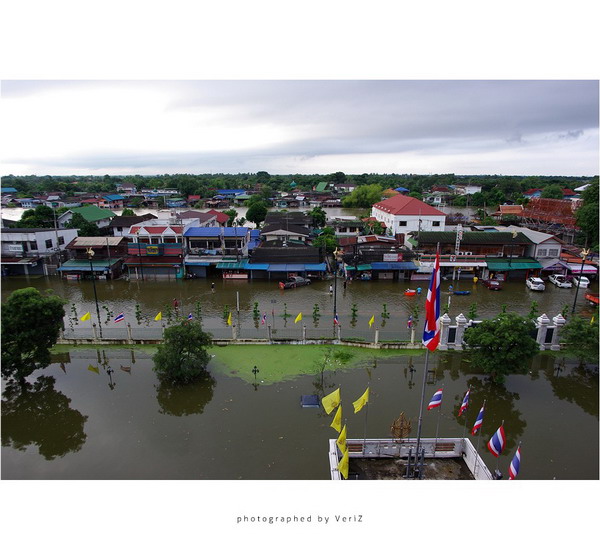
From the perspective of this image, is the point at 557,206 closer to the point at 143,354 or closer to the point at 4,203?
the point at 143,354

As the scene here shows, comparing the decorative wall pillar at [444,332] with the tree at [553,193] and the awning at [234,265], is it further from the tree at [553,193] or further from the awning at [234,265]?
the tree at [553,193]

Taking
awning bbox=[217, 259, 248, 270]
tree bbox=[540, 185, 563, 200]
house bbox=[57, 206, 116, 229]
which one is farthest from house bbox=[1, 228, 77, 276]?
tree bbox=[540, 185, 563, 200]

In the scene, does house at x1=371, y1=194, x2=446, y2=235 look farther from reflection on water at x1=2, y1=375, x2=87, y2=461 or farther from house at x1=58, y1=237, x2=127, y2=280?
reflection on water at x1=2, y1=375, x2=87, y2=461

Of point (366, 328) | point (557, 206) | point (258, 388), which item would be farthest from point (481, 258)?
point (557, 206)

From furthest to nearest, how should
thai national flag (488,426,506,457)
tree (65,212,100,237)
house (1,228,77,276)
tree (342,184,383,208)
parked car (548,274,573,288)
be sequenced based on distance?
tree (342,184,383,208) → tree (65,212,100,237) → house (1,228,77,276) → parked car (548,274,573,288) → thai national flag (488,426,506,457)

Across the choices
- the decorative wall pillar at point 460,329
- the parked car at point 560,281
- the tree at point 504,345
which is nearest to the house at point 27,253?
the decorative wall pillar at point 460,329

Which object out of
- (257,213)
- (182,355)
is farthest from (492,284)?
(257,213)

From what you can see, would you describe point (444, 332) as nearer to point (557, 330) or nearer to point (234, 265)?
point (557, 330)
